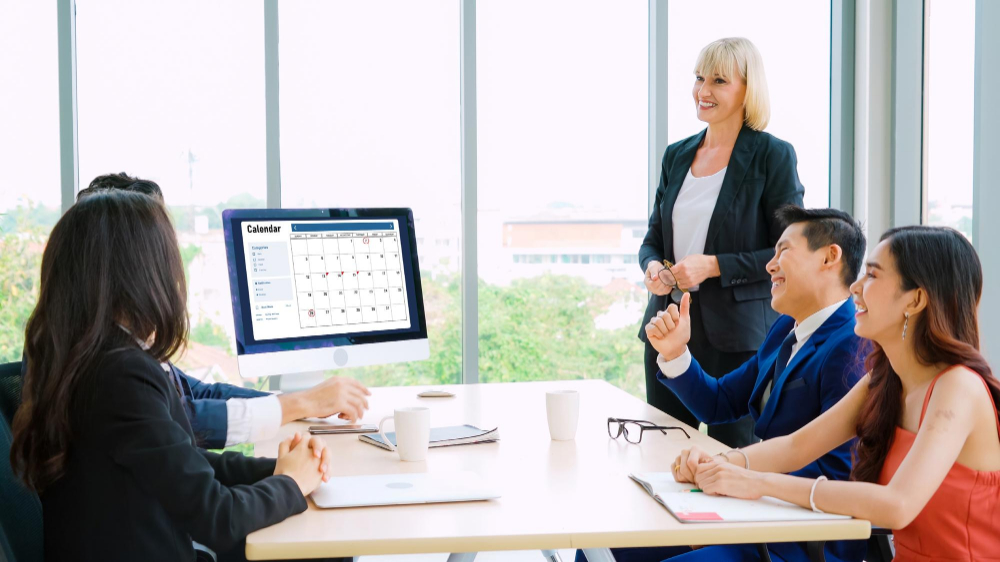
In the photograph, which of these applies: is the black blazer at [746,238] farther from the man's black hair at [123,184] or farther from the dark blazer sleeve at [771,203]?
the man's black hair at [123,184]

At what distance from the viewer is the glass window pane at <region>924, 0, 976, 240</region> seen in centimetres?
338

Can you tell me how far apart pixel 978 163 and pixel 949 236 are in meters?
1.76

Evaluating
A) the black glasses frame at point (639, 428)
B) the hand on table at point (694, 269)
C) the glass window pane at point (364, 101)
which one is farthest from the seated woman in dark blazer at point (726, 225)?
the glass window pane at point (364, 101)

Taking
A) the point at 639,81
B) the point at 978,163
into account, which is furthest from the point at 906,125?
the point at 639,81

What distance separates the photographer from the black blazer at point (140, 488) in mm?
1238

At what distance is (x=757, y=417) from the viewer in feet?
6.94

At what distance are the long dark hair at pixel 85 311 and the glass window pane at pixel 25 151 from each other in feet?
8.73

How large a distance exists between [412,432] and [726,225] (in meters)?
1.54

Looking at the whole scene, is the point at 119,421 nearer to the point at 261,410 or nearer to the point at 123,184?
the point at 261,410

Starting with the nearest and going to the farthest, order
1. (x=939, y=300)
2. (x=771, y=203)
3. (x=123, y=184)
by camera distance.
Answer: (x=939, y=300) < (x=123, y=184) < (x=771, y=203)

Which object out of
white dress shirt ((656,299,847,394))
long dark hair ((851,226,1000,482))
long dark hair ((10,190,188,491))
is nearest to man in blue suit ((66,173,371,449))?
long dark hair ((10,190,188,491))

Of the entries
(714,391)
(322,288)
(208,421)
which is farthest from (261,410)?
(714,391)

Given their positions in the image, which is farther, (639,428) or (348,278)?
(348,278)

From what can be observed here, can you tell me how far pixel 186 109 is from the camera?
3.75 meters
